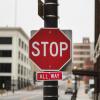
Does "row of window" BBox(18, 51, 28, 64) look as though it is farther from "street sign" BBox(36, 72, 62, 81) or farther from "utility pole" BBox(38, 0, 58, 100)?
"street sign" BBox(36, 72, 62, 81)

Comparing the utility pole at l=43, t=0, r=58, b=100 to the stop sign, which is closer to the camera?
the stop sign

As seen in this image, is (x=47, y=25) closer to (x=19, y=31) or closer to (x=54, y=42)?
(x=54, y=42)

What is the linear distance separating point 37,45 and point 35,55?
17 cm

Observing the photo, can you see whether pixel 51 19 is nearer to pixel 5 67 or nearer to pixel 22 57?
pixel 5 67

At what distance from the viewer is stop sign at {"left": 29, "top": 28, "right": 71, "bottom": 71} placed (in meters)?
7.65

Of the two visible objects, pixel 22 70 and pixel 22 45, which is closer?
pixel 22 45

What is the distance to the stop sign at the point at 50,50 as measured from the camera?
7646 millimetres

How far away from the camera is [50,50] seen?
7.63 meters

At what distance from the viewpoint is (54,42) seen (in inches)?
302

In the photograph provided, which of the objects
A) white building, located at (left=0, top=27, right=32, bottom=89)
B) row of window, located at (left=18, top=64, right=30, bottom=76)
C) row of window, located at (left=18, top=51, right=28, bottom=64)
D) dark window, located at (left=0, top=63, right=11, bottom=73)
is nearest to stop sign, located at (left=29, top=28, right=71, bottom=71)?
white building, located at (left=0, top=27, right=32, bottom=89)

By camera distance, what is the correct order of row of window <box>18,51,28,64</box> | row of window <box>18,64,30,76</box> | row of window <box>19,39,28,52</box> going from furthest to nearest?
row of window <box>19,39,28,52</box> → row of window <box>18,51,28,64</box> → row of window <box>18,64,30,76</box>

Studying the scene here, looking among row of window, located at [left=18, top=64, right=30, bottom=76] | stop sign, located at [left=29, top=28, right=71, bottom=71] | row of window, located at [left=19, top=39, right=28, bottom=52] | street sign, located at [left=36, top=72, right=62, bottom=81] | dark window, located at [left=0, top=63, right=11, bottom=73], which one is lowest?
row of window, located at [left=18, top=64, right=30, bottom=76]

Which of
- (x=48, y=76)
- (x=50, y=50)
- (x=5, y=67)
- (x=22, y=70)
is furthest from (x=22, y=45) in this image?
(x=50, y=50)

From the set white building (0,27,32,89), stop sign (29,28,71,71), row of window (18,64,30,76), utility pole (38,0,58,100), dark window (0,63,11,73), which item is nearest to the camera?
stop sign (29,28,71,71)
